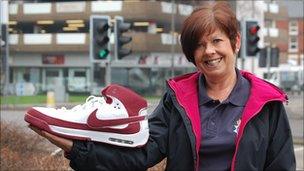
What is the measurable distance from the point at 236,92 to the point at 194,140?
0.85ft

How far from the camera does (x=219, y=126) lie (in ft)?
7.61

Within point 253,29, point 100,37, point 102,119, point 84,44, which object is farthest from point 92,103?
point 84,44

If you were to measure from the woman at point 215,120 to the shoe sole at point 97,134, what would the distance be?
6 centimetres

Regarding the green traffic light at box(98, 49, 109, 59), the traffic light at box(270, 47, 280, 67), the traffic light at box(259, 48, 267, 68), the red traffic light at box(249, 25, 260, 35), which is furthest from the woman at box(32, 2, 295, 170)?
the traffic light at box(270, 47, 280, 67)

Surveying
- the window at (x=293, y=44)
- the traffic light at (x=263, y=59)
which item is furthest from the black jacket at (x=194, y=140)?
the window at (x=293, y=44)

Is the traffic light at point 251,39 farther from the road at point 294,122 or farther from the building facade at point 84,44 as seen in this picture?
the building facade at point 84,44

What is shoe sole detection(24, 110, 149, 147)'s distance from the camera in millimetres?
2053

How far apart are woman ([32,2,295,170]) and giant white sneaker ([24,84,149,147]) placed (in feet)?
0.32

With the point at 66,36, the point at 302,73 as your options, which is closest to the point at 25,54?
the point at 66,36

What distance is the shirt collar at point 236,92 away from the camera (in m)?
2.37

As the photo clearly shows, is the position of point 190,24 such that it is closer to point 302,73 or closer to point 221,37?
point 221,37

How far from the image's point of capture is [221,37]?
2.33m

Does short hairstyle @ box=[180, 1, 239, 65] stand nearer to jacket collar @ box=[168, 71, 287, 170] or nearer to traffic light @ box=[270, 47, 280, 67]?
jacket collar @ box=[168, 71, 287, 170]

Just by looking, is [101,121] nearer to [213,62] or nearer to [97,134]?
[97,134]
